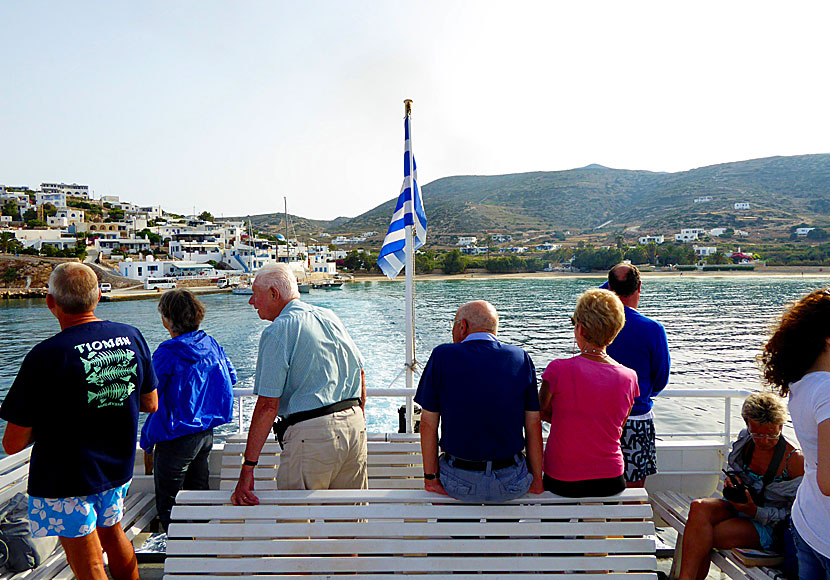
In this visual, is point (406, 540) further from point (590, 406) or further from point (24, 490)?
point (24, 490)

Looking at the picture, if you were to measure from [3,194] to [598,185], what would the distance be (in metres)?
170

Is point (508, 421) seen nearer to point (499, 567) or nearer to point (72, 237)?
point (499, 567)

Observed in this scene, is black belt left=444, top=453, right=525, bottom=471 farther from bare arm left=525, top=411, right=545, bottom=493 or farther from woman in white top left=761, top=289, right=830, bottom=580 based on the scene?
woman in white top left=761, top=289, right=830, bottom=580

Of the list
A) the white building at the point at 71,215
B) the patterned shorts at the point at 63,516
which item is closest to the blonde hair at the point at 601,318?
the patterned shorts at the point at 63,516

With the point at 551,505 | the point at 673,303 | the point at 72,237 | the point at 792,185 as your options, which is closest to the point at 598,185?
the point at 792,185

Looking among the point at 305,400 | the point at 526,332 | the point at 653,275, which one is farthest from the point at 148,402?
the point at 653,275

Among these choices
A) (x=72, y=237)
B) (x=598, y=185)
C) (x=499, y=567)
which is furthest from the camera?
(x=598, y=185)

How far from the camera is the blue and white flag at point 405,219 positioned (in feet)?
18.1

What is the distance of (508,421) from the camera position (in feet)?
6.43

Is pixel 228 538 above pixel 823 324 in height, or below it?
below

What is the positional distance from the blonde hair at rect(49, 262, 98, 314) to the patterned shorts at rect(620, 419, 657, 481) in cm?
251

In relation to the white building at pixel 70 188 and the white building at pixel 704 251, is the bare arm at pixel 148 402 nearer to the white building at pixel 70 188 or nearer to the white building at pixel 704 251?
the white building at pixel 704 251

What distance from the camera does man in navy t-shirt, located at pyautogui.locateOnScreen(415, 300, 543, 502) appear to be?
1935 mm

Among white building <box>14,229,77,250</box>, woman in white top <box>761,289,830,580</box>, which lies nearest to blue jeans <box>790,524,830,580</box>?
woman in white top <box>761,289,830,580</box>
